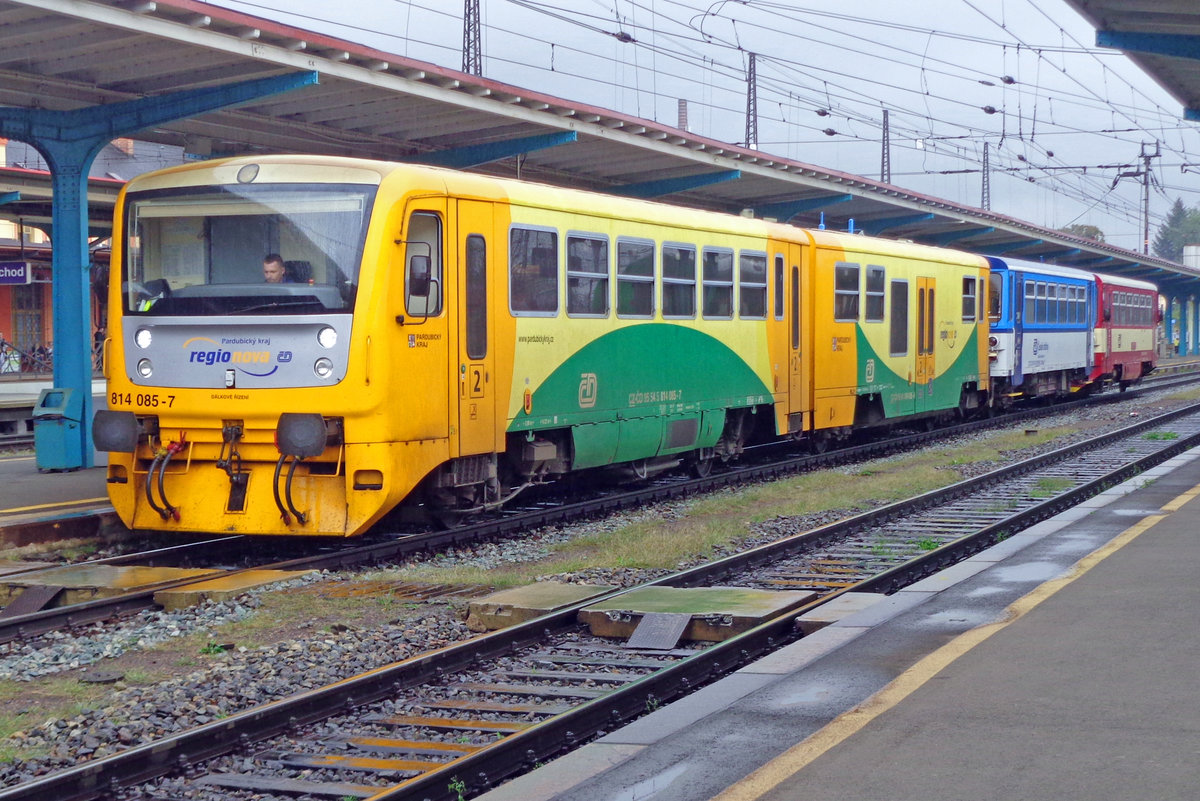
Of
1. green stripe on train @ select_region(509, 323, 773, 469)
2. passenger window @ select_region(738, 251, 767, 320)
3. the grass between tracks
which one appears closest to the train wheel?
green stripe on train @ select_region(509, 323, 773, 469)

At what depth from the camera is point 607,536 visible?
11.9 m

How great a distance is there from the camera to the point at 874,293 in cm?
1969

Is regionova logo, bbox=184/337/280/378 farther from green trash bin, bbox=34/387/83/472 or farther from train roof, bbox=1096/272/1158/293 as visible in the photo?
train roof, bbox=1096/272/1158/293

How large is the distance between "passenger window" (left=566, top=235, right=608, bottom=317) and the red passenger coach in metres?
22.3

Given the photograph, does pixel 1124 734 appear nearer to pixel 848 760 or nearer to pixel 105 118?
pixel 848 760

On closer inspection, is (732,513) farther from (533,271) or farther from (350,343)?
(350,343)

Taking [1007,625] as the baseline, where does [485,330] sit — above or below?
above

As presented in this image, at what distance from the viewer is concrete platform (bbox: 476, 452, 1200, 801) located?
14.9ft

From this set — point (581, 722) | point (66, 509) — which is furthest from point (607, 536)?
point (581, 722)

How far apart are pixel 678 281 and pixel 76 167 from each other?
6805mm

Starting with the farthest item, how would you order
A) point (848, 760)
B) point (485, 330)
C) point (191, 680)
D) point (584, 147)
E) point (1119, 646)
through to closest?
point (584, 147) < point (485, 330) < point (191, 680) < point (1119, 646) < point (848, 760)

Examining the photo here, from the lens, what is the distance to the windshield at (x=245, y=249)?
10.4 m

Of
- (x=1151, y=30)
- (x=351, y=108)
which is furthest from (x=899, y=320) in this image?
(x=351, y=108)

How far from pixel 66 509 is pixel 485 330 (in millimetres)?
4198
